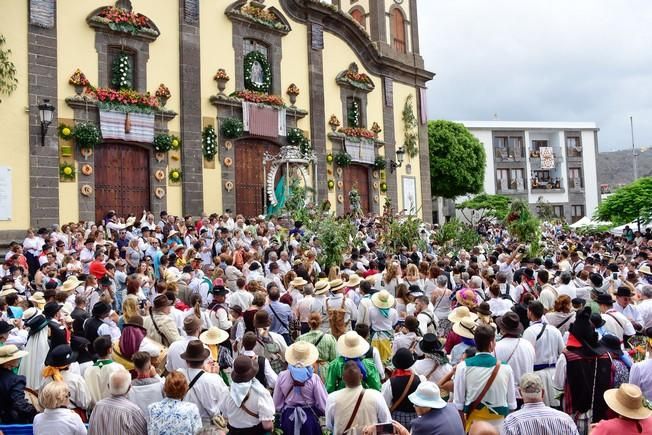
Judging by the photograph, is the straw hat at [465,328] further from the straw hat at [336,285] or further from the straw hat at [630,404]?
the straw hat at [336,285]

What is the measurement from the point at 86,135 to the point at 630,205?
87.2 ft

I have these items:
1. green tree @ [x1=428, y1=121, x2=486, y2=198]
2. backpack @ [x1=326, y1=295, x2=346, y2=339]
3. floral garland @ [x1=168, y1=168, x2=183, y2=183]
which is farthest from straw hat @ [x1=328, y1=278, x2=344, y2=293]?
green tree @ [x1=428, y1=121, x2=486, y2=198]

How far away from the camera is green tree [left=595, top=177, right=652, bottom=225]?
31.1 meters

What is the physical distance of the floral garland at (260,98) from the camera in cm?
2241

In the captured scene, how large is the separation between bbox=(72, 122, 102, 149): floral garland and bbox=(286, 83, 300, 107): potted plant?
8.42 m

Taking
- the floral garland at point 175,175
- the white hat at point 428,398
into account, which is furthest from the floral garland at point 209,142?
the white hat at point 428,398

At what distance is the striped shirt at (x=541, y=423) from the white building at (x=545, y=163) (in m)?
54.8

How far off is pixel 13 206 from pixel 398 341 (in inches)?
530

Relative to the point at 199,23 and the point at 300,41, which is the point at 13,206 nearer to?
the point at 199,23

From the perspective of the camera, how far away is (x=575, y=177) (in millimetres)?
60000

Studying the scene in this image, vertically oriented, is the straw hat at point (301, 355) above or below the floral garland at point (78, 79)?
below

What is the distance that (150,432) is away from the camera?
16.7ft

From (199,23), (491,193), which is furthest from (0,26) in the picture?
(491,193)

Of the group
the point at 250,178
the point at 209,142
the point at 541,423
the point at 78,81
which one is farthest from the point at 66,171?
the point at 541,423
